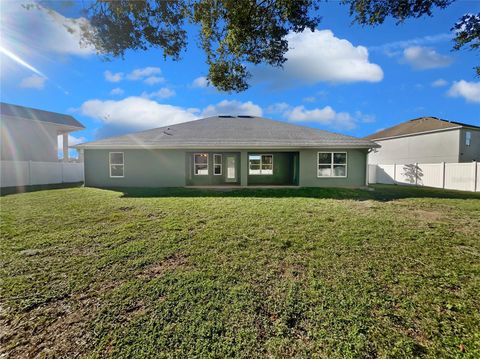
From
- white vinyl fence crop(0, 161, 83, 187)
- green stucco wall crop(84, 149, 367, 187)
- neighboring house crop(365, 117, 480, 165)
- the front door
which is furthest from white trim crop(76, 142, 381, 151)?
neighboring house crop(365, 117, 480, 165)

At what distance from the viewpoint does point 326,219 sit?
6594 millimetres

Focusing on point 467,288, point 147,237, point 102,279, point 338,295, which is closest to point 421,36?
point 467,288

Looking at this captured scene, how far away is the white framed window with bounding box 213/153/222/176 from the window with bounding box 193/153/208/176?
1.60ft

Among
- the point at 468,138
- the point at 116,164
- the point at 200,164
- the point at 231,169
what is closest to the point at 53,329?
the point at 116,164

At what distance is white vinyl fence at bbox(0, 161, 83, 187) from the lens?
13402mm

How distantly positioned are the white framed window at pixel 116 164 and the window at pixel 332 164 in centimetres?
1059

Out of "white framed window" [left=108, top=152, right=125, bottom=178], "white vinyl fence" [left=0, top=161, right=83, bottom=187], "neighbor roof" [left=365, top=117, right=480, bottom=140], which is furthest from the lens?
"neighbor roof" [left=365, top=117, right=480, bottom=140]

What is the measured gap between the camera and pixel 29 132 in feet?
60.4

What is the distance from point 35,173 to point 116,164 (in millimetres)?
6224

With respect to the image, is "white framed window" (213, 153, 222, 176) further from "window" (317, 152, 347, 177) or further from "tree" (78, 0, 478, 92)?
"tree" (78, 0, 478, 92)

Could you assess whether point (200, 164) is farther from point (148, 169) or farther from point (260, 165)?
point (260, 165)

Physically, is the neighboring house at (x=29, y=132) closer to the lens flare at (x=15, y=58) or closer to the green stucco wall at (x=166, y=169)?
the green stucco wall at (x=166, y=169)

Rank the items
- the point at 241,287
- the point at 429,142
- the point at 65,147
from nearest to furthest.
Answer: the point at 241,287
the point at 429,142
the point at 65,147

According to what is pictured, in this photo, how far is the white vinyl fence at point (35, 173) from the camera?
13.4m
